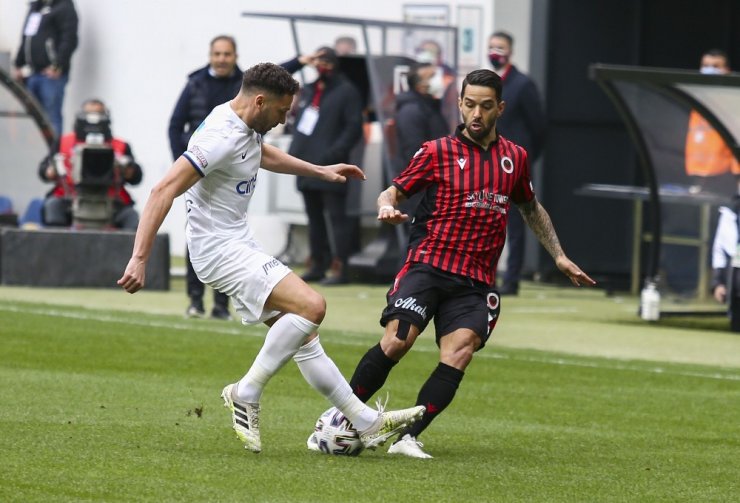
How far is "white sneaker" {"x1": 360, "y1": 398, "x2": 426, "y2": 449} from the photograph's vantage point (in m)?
7.71

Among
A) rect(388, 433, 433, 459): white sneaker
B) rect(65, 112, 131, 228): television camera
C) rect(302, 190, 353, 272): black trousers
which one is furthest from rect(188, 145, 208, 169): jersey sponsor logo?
rect(302, 190, 353, 272): black trousers

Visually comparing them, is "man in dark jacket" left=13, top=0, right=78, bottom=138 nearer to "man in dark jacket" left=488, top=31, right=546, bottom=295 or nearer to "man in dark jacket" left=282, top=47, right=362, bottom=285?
"man in dark jacket" left=282, top=47, right=362, bottom=285

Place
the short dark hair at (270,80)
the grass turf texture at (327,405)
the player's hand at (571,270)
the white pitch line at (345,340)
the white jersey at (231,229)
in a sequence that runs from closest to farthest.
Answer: the grass turf texture at (327,405) → the short dark hair at (270,80) → the white jersey at (231,229) → the player's hand at (571,270) → the white pitch line at (345,340)

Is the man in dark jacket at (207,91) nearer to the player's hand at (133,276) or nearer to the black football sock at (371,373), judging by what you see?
the black football sock at (371,373)

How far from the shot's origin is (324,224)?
18.3 m

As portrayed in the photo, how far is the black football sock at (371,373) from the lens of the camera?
26.0 feet

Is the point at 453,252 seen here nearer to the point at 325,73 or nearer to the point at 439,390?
the point at 439,390

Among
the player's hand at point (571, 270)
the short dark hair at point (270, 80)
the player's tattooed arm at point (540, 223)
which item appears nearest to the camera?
the short dark hair at point (270, 80)

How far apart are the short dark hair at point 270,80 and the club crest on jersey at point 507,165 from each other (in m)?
1.04

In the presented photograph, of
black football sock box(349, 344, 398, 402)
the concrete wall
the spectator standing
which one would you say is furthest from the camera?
the concrete wall

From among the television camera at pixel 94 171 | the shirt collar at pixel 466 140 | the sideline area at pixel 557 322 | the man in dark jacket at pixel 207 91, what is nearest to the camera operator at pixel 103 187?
the television camera at pixel 94 171

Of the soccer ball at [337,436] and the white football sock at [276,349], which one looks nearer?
the white football sock at [276,349]

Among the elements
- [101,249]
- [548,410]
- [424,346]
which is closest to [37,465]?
[548,410]

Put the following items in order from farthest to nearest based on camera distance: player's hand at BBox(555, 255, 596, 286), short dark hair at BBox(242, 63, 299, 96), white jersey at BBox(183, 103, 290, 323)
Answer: player's hand at BBox(555, 255, 596, 286) → white jersey at BBox(183, 103, 290, 323) → short dark hair at BBox(242, 63, 299, 96)
